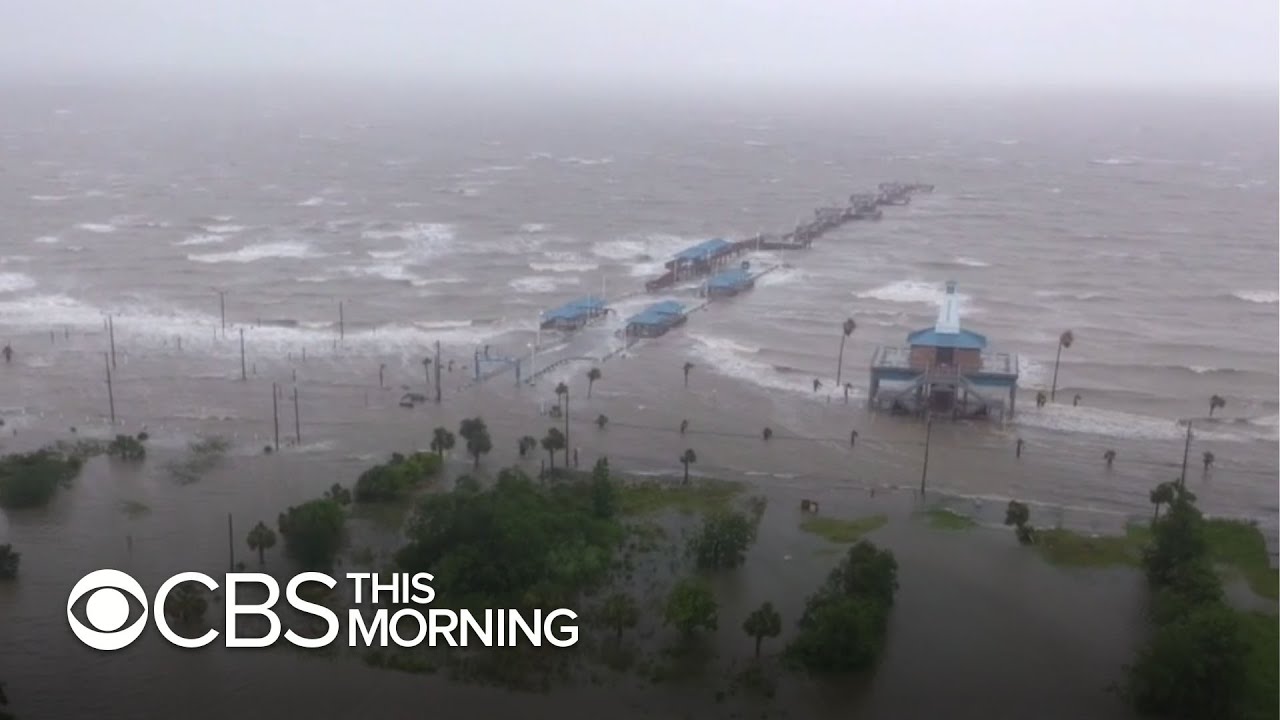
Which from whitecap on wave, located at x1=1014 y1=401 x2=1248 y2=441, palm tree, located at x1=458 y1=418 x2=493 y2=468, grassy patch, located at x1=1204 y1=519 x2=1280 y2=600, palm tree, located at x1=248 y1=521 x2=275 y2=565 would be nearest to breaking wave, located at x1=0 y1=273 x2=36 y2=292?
palm tree, located at x1=458 y1=418 x2=493 y2=468

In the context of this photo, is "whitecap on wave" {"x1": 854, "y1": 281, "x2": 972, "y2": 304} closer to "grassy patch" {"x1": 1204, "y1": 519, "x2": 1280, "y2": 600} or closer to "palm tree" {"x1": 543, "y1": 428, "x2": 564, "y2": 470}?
"grassy patch" {"x1": 1204, "y1": 519, "x2": 1280, "y2": 600}

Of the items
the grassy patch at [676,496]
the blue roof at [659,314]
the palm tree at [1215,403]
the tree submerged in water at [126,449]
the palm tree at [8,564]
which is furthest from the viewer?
the blue roof at [659,314]

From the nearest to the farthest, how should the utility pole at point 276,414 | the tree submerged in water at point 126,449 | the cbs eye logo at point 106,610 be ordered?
the cbs eye logo at point 106,610 < the tree submerged in water at point 126,449 < the utility pole at point 276,414

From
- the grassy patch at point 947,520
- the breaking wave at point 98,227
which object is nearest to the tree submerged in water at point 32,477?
the grassy patch at point 947,520

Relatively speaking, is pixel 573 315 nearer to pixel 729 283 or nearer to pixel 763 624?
pixel 729 283

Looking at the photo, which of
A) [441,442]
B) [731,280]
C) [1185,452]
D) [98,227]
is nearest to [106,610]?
[441,442]

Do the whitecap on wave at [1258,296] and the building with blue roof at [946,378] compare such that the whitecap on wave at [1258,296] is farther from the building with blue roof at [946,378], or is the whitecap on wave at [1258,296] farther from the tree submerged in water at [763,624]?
the tree submerged in water at [763,624]
